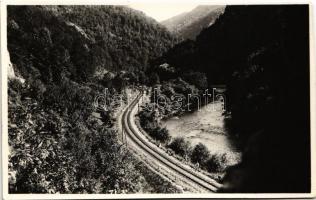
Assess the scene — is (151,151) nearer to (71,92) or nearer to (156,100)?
(156,100)

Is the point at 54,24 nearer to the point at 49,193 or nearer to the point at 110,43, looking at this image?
the point at 110,43

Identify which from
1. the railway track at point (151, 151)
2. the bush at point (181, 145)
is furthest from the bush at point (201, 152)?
the railway track at point (151, 151)

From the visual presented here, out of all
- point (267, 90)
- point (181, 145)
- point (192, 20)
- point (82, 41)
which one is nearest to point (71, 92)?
point (82, 41)

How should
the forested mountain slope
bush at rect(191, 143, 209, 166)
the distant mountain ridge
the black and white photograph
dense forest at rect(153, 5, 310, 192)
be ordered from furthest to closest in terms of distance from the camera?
bush at rect(191, 143, 209, 166)
the forested mountain slope
the distant mountain ridge
the black and white photograph
dense forest at rect(153, 5, 310, 192)

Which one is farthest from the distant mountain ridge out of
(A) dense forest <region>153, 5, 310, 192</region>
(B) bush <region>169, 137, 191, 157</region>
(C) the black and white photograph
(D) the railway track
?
(B) bush <region>169, 137, 191, 157</region>

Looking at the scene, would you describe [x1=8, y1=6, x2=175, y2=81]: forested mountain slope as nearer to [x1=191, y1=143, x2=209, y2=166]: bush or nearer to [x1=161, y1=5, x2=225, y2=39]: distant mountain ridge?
[x1=161, y1=5, x2=225, y2=39]: distant mountain ridge

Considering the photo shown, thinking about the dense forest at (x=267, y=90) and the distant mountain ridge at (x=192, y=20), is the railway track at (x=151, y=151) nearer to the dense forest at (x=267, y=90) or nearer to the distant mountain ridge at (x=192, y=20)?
the dense forest at (x=267, y=90)
